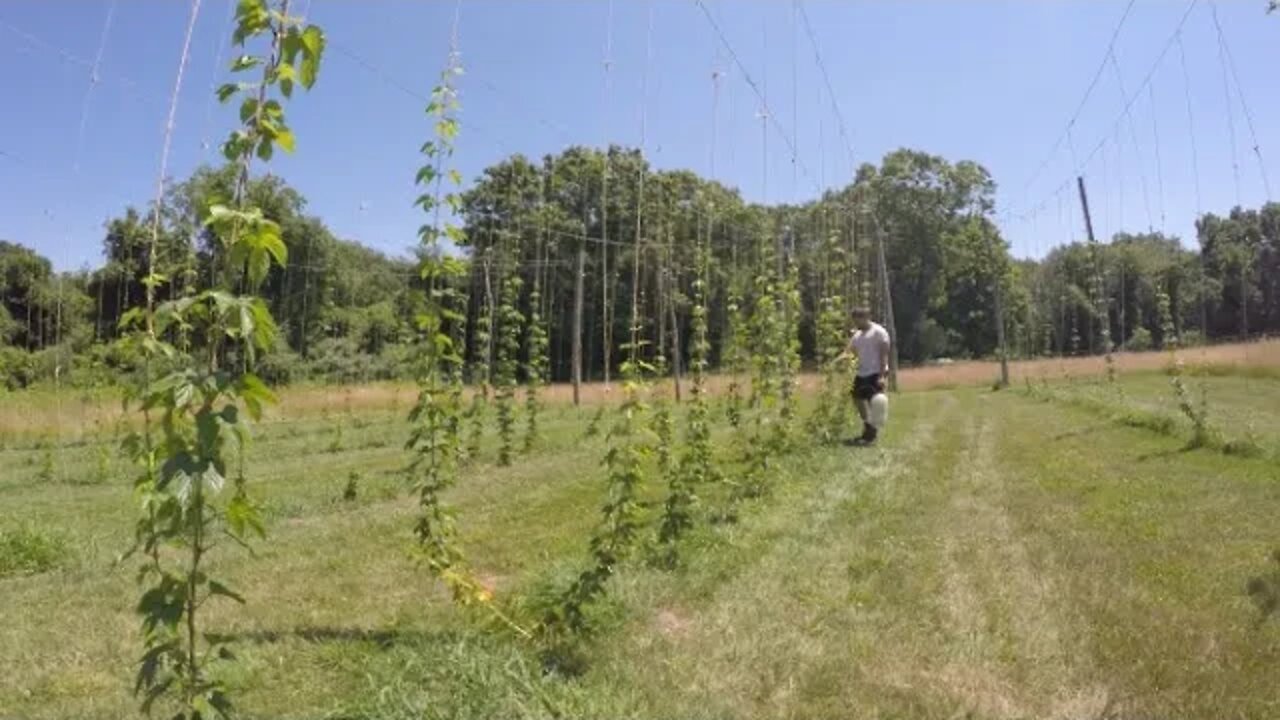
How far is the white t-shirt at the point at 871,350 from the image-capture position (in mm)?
13961

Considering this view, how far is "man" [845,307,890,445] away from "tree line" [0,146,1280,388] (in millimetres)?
1390

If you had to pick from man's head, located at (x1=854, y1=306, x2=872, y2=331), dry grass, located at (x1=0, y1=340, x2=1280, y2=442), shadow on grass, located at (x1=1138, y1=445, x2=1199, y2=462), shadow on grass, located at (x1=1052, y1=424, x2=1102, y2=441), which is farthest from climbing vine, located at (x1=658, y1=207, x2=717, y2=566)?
shadow on grass, located at (x1=1052, y1=424, x2=1102, y2=441)

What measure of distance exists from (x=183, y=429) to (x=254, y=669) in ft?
6.95

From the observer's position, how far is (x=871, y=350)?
14.1 m

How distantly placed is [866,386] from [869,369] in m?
0.25

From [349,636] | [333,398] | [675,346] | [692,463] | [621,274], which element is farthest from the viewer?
[621,274]

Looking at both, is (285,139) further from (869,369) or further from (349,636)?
(869,369)

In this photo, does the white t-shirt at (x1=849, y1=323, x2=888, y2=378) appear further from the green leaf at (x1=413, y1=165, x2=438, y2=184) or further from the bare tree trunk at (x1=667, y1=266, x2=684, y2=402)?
the green leaf at (x1=413, y1=165, x2=438, y2=184)

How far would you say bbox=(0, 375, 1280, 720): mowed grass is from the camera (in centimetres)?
406

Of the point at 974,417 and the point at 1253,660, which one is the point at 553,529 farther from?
the point at 974,417

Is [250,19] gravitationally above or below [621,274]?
below

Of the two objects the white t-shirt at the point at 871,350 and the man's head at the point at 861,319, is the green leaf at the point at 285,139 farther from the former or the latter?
the man's head at the point at 861,319

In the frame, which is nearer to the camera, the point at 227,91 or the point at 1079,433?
the point at 227,91

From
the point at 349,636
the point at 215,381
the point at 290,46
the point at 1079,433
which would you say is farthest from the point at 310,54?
the point at 1079,433
